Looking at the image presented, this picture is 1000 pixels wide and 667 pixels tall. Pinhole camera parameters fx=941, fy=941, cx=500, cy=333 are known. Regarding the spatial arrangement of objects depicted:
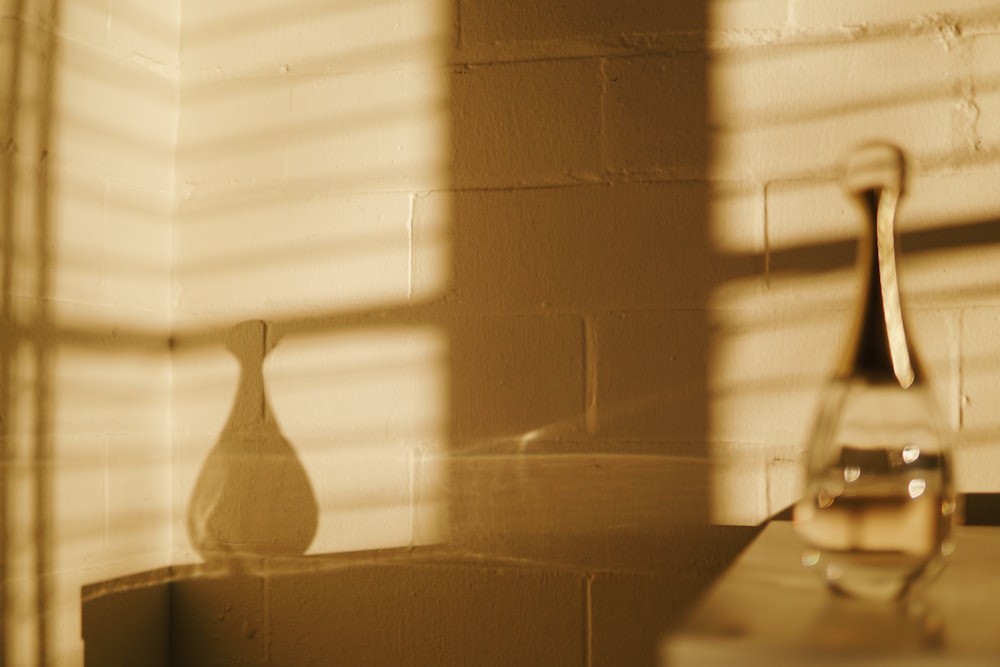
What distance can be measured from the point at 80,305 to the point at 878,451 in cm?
109

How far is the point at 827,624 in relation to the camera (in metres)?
0.71

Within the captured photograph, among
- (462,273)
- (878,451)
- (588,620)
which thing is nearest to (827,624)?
(878,451)

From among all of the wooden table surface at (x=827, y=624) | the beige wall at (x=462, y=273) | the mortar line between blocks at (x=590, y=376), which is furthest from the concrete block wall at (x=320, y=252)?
the wooden table surface at (x=827, y=624)

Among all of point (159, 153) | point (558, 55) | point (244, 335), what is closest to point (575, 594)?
point (244, 335)

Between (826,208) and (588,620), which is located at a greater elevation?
(826,208)

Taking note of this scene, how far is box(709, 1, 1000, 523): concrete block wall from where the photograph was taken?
1.29 m

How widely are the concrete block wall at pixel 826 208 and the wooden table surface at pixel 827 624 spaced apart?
0.43 m

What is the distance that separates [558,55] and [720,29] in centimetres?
24

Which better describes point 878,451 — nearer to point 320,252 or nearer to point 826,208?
point 826,208

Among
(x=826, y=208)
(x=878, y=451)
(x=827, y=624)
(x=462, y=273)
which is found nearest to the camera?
(x=827, y=624)

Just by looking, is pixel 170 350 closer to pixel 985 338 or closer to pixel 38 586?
pixel 38 586

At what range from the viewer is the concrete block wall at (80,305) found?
1263 millimetres

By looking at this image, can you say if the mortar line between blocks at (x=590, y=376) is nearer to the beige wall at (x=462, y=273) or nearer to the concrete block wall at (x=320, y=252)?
the beige wall at (x=462, y=273)

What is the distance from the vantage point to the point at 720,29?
138cm
